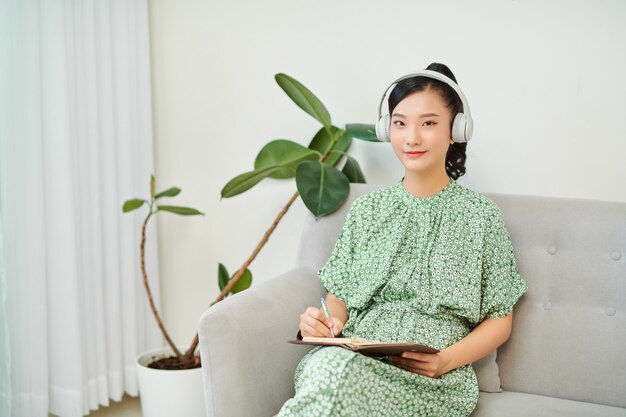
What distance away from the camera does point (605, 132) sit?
1.94m

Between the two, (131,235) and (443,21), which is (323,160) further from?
(131,235)

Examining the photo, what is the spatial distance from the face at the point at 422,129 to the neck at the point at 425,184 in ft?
0.14

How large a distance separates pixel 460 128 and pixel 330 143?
2.42 ft

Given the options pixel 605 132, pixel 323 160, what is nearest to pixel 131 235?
pixel 323 160

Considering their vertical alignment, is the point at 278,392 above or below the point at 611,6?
below

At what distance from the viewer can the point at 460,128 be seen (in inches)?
62.2

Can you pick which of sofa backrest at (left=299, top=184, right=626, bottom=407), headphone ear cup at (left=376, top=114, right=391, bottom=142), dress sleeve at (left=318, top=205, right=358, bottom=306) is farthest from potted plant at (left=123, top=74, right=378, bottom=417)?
sofa backrest at (left=299, top=184, right=626, bottom=407)

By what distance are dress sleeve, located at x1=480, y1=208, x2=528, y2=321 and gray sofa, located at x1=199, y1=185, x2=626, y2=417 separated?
105mm

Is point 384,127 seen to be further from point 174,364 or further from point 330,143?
point 174,364

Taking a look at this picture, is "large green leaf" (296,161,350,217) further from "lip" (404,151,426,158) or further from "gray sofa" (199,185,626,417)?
"lip" (404,151,426,158)

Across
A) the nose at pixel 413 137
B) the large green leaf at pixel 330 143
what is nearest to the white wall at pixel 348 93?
the large green leaf at pixel 330 143

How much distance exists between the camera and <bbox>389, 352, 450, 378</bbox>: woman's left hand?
141 cm

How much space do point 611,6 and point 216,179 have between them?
4.58ft

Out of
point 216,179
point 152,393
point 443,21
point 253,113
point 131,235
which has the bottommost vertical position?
point 152,393
